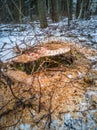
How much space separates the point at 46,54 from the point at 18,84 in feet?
2.27

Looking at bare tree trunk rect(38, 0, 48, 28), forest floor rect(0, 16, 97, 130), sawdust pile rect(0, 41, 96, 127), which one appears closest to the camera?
forest floor rect(0, 16, 97, 130)

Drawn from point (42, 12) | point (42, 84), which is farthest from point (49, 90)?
point (42, 12)

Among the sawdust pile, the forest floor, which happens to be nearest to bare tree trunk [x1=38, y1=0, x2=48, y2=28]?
the forest floor

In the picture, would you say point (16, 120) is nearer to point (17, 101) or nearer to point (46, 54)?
point (17, 101)

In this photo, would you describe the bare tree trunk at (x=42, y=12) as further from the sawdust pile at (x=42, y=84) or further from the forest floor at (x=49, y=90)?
the sawdust pile at (x=42, y=84)

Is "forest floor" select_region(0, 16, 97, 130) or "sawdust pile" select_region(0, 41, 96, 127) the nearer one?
"forest floor" select_region(0, 16, 97, 130)

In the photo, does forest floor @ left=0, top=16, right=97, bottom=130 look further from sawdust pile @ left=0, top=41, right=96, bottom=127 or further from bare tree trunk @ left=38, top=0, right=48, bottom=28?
bare tree trunk @ left=38, top=0, right=48, bottom=28

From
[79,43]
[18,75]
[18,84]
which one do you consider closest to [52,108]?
[18,84]

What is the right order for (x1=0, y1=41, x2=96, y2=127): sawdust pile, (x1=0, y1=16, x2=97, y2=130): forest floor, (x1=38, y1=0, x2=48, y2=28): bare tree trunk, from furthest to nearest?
(x1=38, y1=0, x2=48, y2=28): bare tree trunk
(x1=0, y1=41, x2=96, y2=127): sawdust pile
(x1=0, y1=16, x2=97, y2=130): forest floor

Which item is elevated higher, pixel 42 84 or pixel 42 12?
pixel 42 12

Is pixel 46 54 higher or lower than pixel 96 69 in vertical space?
higher

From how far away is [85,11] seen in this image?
9969mm

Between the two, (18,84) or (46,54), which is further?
(46,54)

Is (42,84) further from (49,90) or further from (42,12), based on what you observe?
(42,12)
